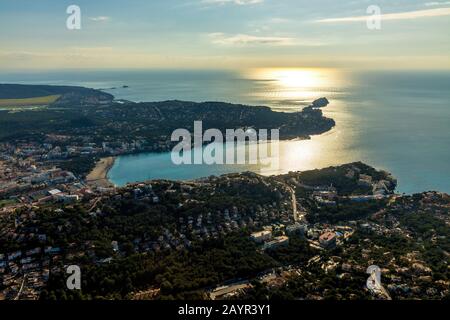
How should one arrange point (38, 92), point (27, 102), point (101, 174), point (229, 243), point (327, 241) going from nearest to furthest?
point (229, 243), point (327, 241), point (101, 174), point (27, 102), point (38, 92)

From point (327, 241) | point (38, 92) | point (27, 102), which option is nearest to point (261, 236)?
point (327, 241)

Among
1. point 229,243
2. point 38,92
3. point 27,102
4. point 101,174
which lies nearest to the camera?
point 229,243

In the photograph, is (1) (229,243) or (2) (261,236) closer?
(1) (229,243)

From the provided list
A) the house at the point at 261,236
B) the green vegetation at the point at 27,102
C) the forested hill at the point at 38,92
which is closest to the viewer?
the house at the point at 261,236

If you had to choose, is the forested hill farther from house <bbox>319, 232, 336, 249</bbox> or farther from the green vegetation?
house <bbox>319, 232, 336, 249</bbox>

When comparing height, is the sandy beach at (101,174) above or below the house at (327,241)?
above

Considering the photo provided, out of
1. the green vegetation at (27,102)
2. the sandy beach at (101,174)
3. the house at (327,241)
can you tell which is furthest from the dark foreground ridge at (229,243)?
the green vegetation at (27,102)

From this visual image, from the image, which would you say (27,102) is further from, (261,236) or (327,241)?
(327,241)

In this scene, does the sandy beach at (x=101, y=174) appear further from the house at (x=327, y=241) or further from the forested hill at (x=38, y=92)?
the forested hill at (x=38, y=92)
